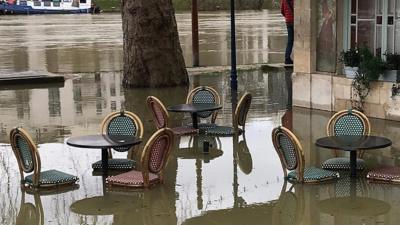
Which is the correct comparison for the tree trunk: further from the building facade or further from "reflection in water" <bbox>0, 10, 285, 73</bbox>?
the building facade

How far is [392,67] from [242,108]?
276 centimetres

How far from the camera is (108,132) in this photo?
10445 mm

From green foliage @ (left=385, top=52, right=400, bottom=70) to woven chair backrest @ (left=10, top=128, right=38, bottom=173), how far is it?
664 centimetres

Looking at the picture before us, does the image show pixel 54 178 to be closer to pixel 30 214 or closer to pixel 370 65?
pixel 30 214

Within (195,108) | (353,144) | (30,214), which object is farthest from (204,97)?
(30,214)

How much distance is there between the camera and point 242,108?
492 inches

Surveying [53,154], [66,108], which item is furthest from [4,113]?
[53,154]

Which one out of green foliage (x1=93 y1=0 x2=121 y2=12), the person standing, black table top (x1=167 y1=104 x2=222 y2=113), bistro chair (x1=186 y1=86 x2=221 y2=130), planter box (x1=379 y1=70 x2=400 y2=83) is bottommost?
black table top (x1=167 y1=104 x2=222 y2=113)

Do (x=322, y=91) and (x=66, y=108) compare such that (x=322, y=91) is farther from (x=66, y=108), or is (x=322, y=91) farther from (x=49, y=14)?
(x=49, y=14)

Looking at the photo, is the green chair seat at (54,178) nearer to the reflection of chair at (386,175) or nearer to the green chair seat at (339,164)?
the green chair seat at (339,164)

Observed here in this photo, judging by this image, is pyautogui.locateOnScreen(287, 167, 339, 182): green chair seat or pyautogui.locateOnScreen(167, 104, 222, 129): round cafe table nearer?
pyautogui.locateOnScreen(287, 167, 339, 182): green chair seat

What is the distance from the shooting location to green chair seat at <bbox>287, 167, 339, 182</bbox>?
933 centimetres

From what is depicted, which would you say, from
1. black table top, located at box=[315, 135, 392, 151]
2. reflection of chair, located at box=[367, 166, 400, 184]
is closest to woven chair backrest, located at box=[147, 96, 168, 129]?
black table top, located at box=[315, 135, 392, 151]

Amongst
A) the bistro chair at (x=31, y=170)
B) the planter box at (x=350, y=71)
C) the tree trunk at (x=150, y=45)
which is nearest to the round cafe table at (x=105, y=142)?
the bistro chair at (x=31, y=170)
